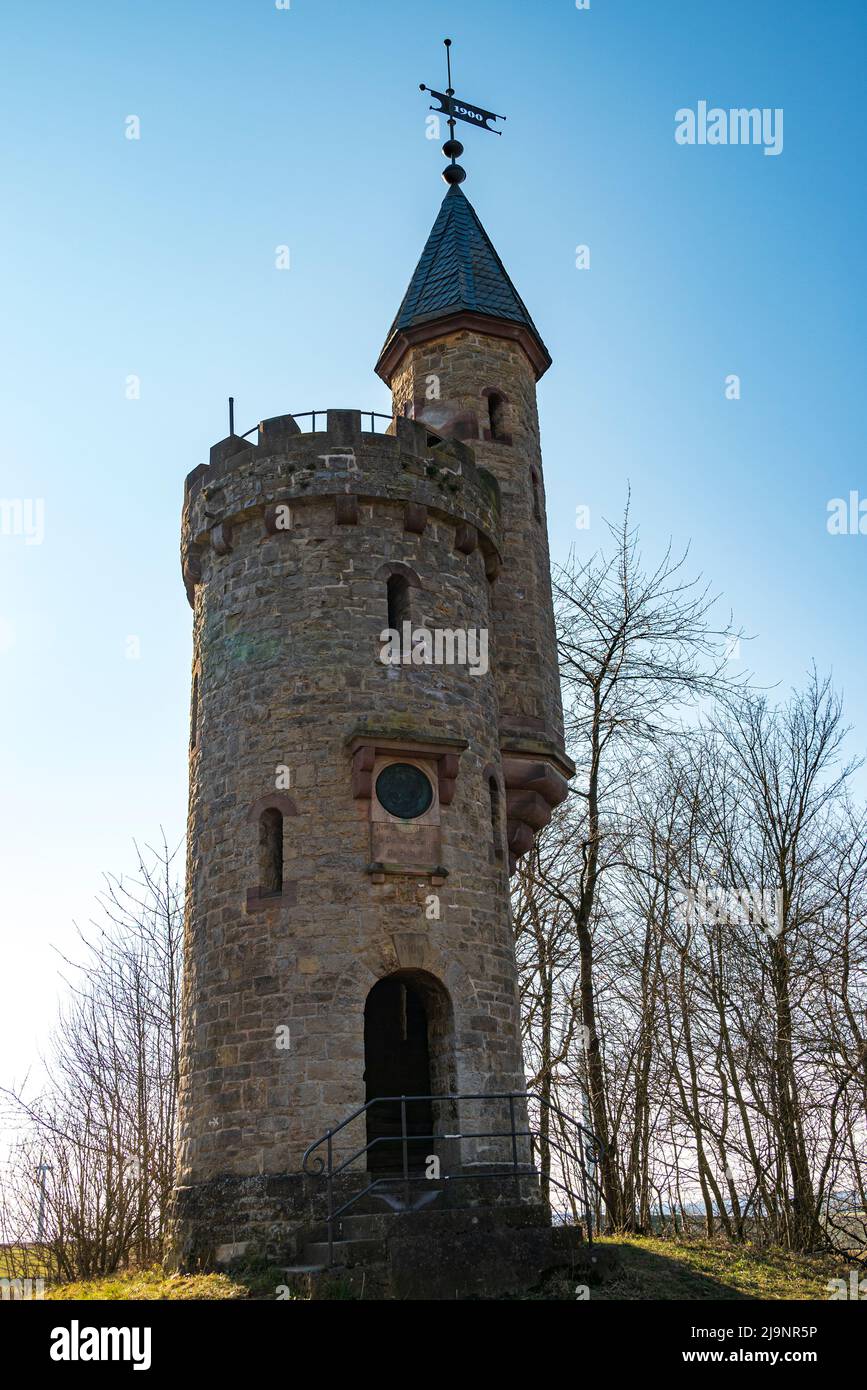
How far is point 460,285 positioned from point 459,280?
0.19m

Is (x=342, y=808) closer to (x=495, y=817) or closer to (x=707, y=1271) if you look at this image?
(x=495, y=817)

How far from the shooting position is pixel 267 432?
50.2 ft

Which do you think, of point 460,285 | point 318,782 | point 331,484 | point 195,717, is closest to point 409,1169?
point 318,782

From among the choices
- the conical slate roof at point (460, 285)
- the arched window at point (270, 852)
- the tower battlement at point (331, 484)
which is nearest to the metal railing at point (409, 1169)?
the arched window at point (270, 852)

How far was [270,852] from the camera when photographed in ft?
44.6

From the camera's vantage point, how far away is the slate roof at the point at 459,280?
1881cm

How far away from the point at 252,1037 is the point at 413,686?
4.44m

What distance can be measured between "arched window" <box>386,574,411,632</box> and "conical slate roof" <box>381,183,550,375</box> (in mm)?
5688

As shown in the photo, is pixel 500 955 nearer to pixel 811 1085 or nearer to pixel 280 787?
pixel 280 787

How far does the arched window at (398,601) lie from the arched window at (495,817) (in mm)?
2267

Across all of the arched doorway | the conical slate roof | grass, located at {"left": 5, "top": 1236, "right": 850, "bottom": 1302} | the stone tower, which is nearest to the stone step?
grass, located at {"left": 5, "top": 1236, "right": 850, "bottom": 1302}

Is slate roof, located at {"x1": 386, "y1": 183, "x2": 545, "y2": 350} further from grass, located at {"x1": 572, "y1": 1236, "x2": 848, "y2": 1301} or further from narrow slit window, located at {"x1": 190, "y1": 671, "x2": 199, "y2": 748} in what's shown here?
grass, located at {"x1": 572, "y1": 1236, "x2": 848, "y2": 1301}
